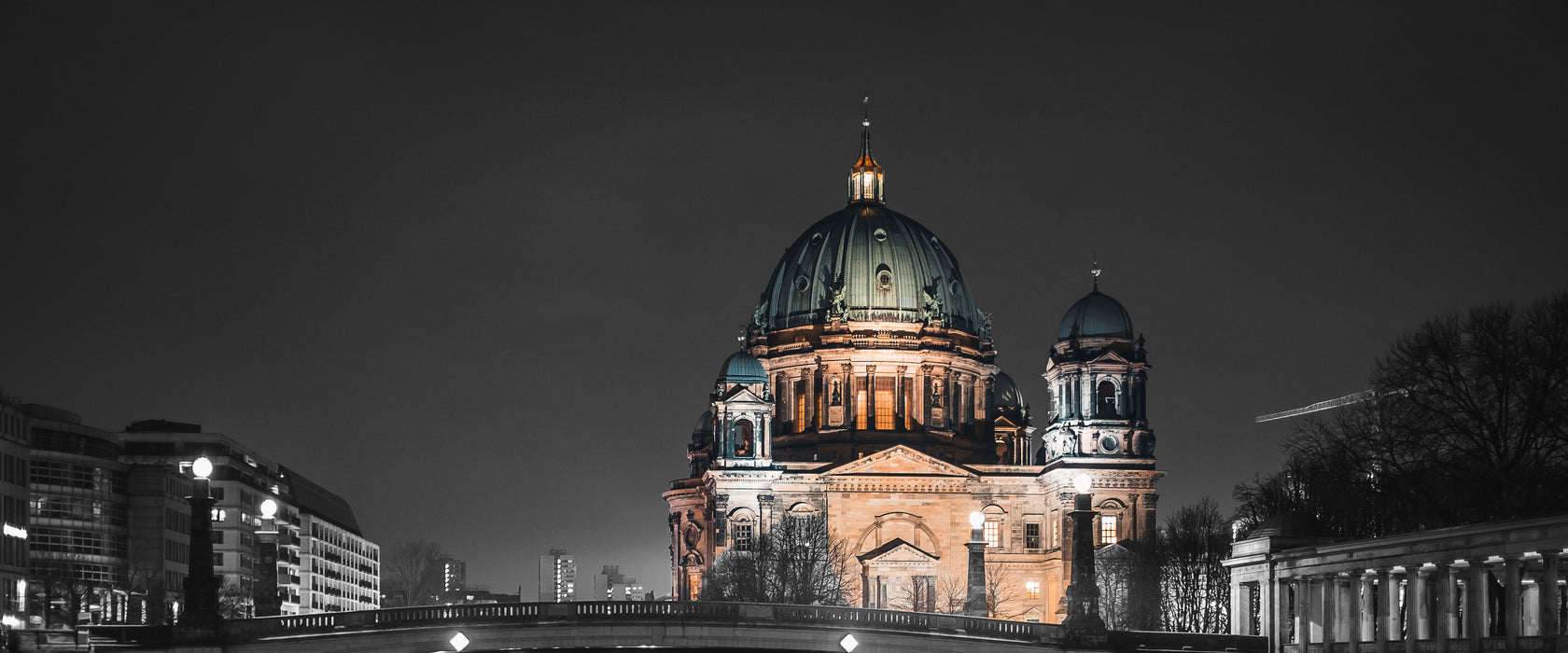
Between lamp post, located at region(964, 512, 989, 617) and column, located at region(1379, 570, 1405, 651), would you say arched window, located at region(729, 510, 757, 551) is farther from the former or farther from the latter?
column, located at region(1379, 570, 1405, 651)

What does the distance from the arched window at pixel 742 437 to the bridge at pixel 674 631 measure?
87.3 m

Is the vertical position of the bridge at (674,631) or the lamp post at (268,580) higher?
the lamp post at (268,580)

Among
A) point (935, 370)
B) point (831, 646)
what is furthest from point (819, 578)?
point (831, 646)

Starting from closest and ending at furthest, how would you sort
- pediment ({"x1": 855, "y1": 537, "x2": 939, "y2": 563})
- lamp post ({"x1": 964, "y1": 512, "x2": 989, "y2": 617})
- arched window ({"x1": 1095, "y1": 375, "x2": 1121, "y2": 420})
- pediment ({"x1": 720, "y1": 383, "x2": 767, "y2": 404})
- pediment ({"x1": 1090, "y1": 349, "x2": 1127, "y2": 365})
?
lamp post ({"x1": 964, "y1": 512, "x2": 989, "y2": 617}), pediment ({"x1": 855, "y1": 537, "x2": 939, "y2": 563}), pediment ({"x1": 1090, "y1": 349, "x2": 1127, "y2": 365}), arched window ({"x1": 1095, "y1": 375, "x2": 1121, "y2": 420}), pediment ({"x1": 720, "y1": 383, "x2": 767, "y2": 404})

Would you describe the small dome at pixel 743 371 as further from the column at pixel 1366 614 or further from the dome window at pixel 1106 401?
the column at pixel 1366 614

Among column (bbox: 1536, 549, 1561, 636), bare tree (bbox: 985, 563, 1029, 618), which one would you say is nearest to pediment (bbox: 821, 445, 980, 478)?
bare tree (bbox: 985, 563, 1029, 618)

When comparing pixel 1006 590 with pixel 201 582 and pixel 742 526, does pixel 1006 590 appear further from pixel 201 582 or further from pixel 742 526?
pixel 201 582

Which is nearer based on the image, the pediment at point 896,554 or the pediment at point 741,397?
the pediment at point 896,554

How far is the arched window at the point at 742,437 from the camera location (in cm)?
17838

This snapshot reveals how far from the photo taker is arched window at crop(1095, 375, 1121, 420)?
176m

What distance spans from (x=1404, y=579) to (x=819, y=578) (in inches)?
2616

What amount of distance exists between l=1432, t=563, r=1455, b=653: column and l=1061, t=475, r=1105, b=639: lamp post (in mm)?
12548

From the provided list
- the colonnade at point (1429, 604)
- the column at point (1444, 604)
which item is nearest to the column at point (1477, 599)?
the colonnade at point (1429, 604)

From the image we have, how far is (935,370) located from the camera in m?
192
